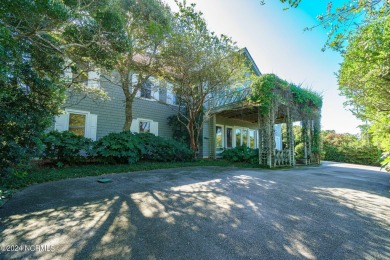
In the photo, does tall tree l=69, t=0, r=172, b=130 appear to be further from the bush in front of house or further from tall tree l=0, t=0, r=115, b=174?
the bush in front of house

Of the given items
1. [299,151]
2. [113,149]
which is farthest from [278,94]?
[113,149]

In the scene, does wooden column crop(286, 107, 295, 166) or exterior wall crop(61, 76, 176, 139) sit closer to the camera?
exterior wall crop(61, 76, 176, 139)

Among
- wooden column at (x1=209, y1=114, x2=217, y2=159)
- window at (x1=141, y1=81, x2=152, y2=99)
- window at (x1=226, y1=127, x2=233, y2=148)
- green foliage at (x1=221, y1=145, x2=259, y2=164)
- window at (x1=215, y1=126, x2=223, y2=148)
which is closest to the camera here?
green foliage at (x1=221, y1=145, x2=259, y2=164)

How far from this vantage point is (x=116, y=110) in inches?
362

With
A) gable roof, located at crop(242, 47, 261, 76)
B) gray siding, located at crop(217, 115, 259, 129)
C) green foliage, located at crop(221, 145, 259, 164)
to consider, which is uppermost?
gable roof, located at crop(242, 47, 261, 76)

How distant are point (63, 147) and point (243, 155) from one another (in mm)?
7878

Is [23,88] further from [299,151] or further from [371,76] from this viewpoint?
[299,151]

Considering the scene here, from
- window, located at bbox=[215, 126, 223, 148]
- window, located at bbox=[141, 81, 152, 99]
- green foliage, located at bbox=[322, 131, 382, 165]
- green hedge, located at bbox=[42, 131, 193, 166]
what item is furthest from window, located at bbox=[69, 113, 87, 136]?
green foliage, located at bbox=[322, 131, 382, 165]

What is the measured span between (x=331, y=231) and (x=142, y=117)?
371 inches

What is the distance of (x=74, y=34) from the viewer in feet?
17.2

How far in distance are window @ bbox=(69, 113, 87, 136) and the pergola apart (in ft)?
23.2

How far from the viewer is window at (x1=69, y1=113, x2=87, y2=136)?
7.92 metres

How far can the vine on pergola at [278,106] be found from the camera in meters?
7.87

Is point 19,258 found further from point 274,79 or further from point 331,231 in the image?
point 274,79
